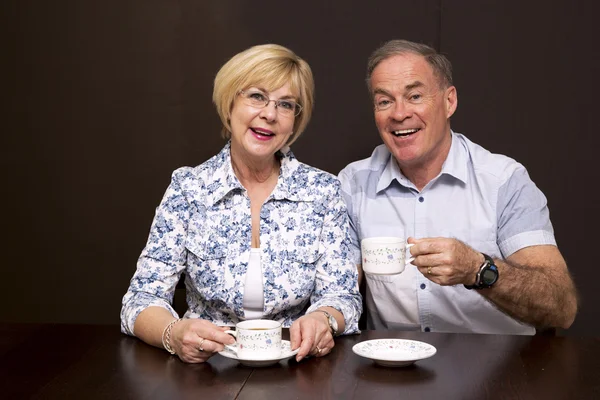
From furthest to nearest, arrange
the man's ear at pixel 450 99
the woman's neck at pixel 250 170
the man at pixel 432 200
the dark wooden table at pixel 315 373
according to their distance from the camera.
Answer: the man's ear at pixel 450 99 → the man at pixel 432 200 → the woman's neck at pixel 250 170 → the dark wooden table at pixel 315 373

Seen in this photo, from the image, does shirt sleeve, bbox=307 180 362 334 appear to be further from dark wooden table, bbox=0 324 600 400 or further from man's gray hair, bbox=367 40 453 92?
man's gray hair, bbox=367 40 453 92

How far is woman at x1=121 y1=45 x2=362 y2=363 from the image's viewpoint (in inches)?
88.8

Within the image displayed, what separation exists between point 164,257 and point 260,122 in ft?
1.60

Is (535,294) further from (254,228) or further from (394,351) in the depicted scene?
(254,228)

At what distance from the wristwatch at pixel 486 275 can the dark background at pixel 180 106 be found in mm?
1330

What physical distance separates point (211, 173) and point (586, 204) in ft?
5.85

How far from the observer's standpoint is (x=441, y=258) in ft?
6.31

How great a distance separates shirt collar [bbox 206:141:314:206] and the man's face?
378mm

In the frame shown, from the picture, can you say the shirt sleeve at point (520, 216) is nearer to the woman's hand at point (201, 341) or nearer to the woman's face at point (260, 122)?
the woman's face at point (260, 122)

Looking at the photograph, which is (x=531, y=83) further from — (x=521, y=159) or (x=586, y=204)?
(x=586, y=204)

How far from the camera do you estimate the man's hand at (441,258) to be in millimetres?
1915

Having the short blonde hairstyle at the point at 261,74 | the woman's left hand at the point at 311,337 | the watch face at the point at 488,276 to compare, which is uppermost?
the short blonde hairstyle at the point at 261,74

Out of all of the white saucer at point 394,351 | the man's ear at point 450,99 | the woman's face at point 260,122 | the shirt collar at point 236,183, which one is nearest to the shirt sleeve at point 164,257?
the shirt collar at point 236,183

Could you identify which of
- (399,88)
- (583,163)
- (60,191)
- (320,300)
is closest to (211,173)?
(320,300)
